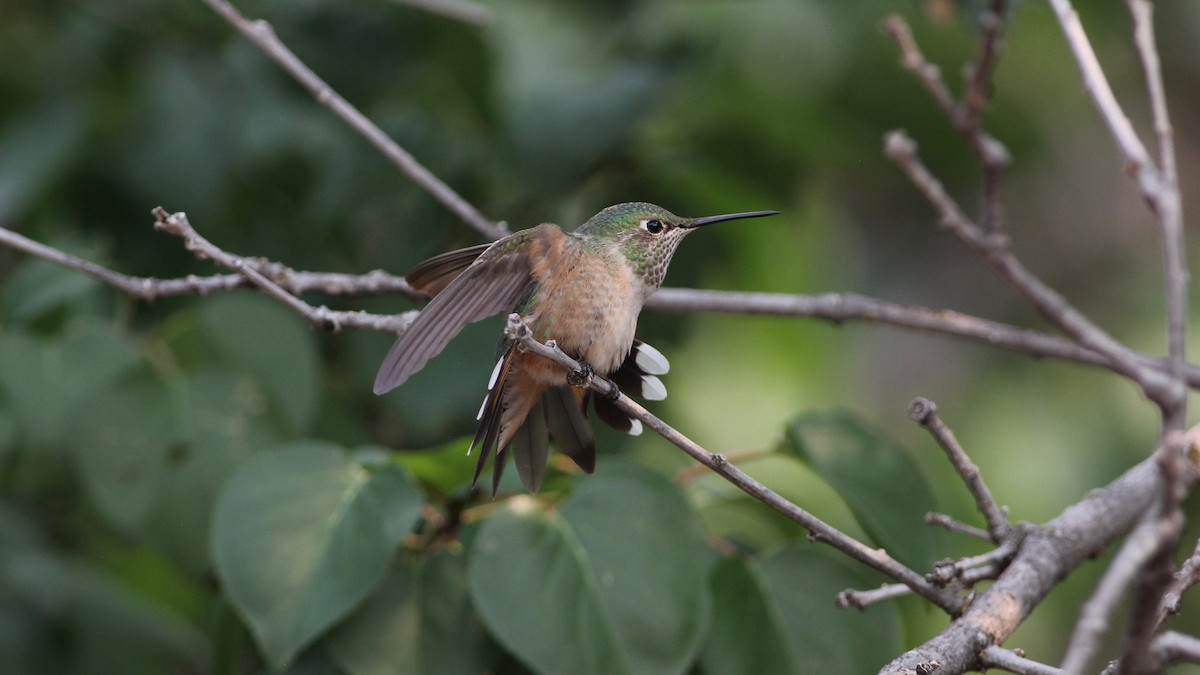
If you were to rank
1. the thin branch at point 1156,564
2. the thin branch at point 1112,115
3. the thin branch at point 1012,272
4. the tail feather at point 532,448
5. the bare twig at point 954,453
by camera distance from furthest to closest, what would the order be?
the tail feather at point 532,448
the bare twig at point 954,453
the thin branch at point 1012,272
the thin branch at point 1112,115
the thin branch at point 1156,564

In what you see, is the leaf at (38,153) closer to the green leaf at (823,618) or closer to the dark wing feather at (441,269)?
the dark wing feather at (441,269)

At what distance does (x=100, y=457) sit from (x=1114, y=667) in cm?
220

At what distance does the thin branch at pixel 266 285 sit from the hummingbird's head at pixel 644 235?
43 cm

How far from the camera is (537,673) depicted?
6.83 feet

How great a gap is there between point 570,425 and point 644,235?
385 mm

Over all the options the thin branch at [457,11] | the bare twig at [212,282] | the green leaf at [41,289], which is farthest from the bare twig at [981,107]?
the green leaf at [41,289]

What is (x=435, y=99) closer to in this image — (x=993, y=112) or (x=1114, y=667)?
(x=993, y=112)

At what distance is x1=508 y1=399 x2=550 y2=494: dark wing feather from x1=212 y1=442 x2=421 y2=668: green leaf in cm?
27

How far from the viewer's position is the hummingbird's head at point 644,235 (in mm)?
2090


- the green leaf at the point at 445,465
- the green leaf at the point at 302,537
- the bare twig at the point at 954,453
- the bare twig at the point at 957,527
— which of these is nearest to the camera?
the bare twig at the point at 954,453

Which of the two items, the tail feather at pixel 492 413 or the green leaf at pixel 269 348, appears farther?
the green leaf at pixel 269 348

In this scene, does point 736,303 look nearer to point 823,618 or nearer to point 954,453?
point 823,618

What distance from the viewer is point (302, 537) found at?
2.21 metres

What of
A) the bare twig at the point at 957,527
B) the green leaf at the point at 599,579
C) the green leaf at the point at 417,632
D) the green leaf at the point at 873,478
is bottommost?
the green leaf at the point at 417,632
